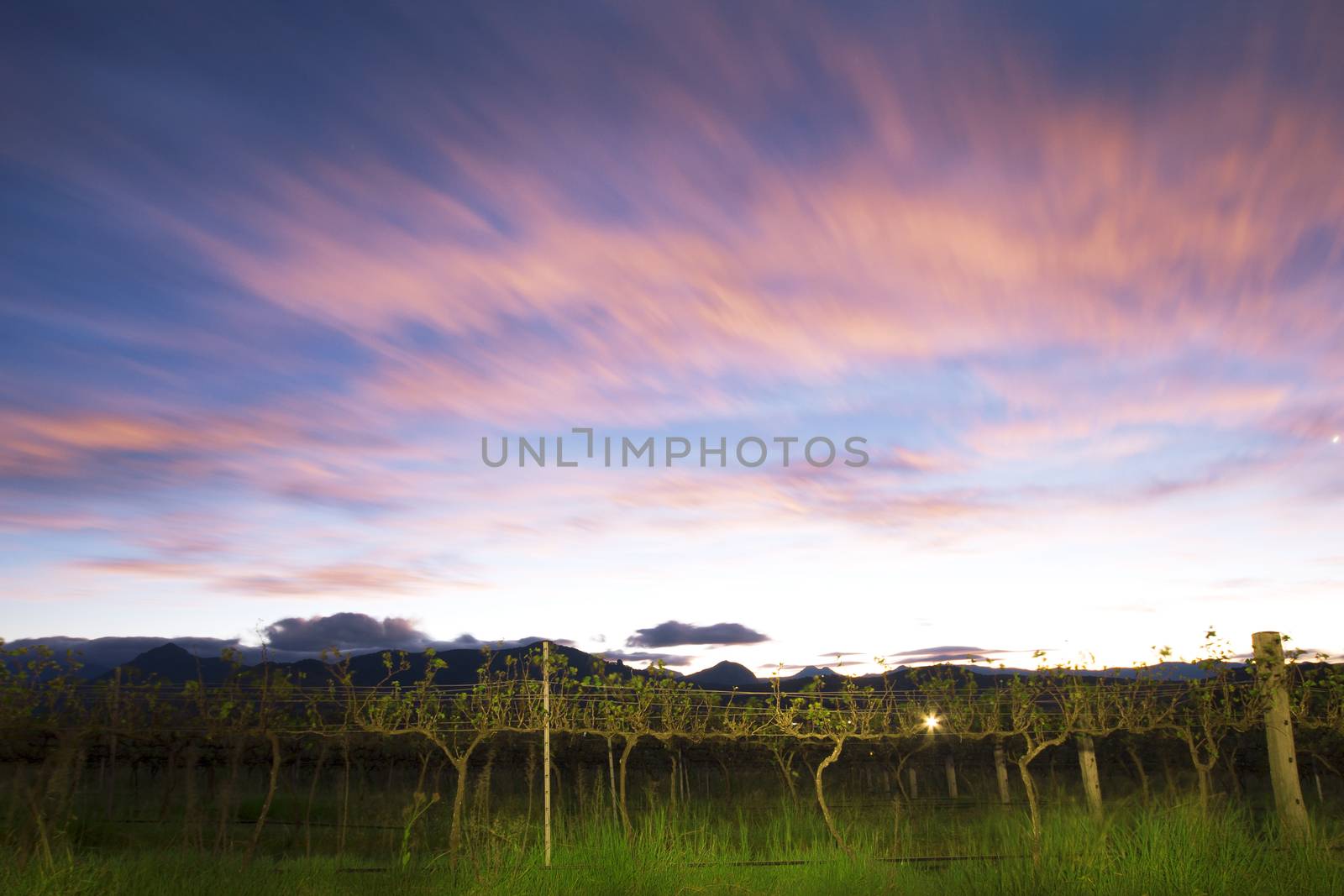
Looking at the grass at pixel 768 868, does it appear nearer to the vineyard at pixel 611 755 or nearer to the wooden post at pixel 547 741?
the vineyard at pixel 611 755

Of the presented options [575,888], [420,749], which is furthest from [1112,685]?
[420,749]

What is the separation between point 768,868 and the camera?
10.3 m

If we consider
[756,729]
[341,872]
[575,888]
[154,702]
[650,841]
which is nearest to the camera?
Result: [575,888]

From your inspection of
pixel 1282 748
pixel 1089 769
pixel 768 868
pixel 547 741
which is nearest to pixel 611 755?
pixel 547 741

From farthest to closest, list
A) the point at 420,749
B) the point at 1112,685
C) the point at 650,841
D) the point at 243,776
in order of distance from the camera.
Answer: the point at 243,776
the point at 420,749
the point at 1112,685
the point at 650,841

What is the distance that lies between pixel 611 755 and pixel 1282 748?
986 centimetres

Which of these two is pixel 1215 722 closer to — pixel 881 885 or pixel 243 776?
pixel 881 885

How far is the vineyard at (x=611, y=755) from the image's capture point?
9.93 m

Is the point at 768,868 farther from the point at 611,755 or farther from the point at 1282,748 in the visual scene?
the point at 1282,748

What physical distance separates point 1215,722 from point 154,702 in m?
18.7

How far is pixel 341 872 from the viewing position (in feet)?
35.8

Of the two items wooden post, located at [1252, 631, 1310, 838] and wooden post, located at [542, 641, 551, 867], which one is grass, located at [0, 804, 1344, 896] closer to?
wooden post, located at [542, 641, 551, 867]

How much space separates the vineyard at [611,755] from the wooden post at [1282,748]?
39mm

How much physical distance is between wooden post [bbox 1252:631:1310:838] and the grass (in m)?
0.84
